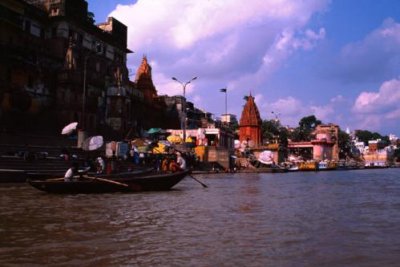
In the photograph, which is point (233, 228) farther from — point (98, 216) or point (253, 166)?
point (253, 166)

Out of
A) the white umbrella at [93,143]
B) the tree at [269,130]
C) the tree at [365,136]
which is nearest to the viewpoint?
the white umbrella at [93,143]

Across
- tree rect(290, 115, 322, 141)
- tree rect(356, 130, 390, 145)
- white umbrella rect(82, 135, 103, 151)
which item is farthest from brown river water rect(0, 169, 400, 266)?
tree rect(356, 130, 390, 145)

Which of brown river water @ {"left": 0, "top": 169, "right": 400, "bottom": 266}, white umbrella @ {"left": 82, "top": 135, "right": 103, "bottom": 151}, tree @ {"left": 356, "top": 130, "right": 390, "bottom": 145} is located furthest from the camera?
tree @ {"left": 356, "top": 130, "right": 390, "bottom": 145}

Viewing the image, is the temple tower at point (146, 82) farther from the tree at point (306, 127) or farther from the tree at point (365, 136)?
the tree at point (365, 136)

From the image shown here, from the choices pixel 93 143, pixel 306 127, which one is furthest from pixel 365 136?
pixel 93 143

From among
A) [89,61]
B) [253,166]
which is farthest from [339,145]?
[89,61]

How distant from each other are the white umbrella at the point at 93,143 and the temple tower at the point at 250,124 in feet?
186

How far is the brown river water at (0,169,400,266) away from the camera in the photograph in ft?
23.4

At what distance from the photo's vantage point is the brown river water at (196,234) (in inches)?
280

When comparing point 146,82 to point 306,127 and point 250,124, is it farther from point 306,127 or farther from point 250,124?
point 306,127

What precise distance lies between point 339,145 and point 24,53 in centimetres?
9500

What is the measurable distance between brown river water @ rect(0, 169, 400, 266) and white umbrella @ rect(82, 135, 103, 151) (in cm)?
1618

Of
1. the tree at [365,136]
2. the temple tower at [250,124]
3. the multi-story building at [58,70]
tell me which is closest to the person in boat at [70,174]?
the multi-story building at [58,70]

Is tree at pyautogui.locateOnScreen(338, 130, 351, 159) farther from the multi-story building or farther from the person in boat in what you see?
the person in boat
